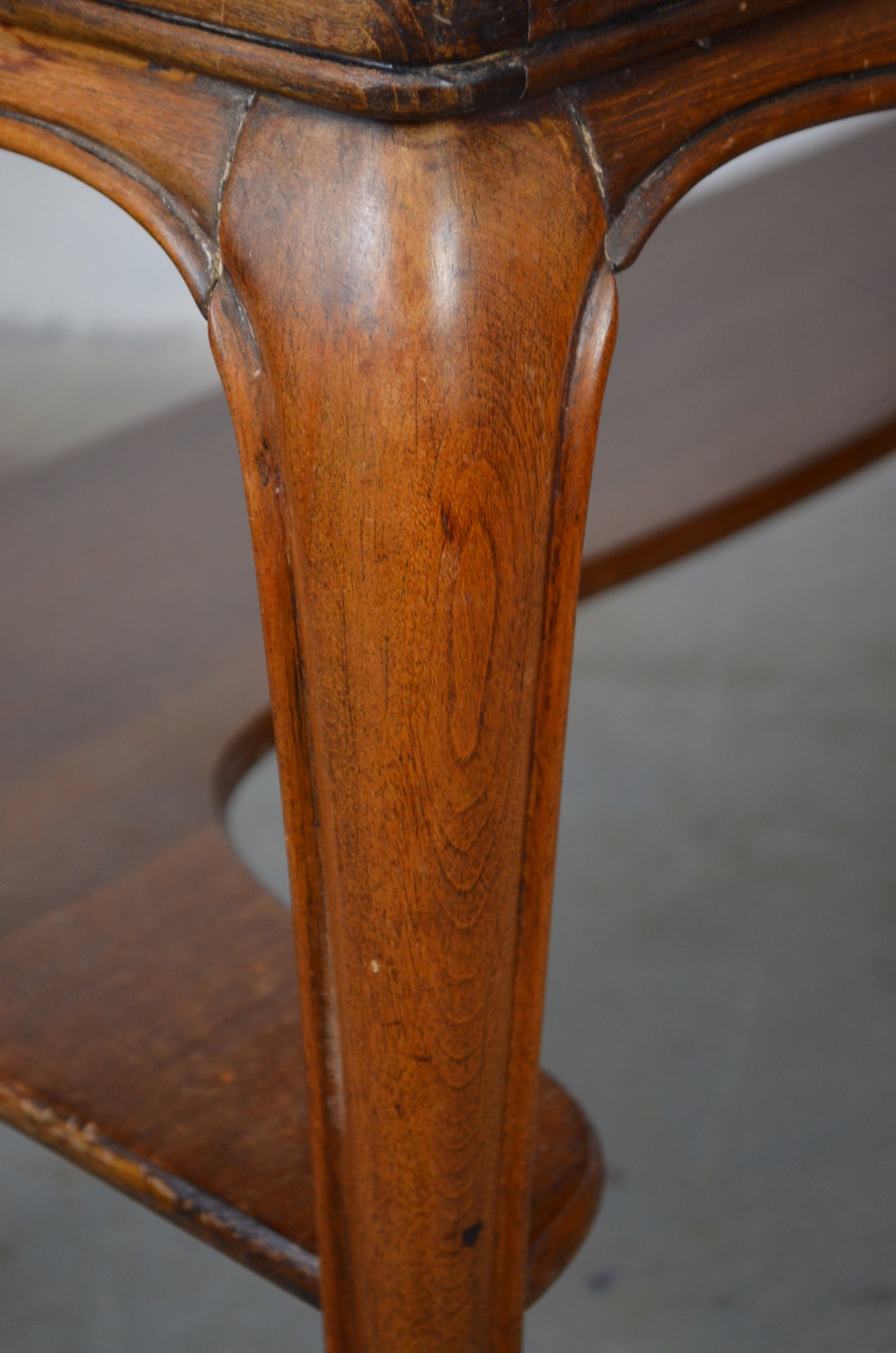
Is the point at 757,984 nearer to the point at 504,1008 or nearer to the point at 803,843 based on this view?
the point at 803,843

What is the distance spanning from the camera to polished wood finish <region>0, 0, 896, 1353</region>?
30 centimetres

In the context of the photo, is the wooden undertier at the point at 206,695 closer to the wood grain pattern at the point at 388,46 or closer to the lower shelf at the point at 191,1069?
the lower shelf at the point at 191,1069

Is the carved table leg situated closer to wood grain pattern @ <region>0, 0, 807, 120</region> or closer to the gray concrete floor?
wood grain pattern @ <region>0, 0, 807, 120</region>

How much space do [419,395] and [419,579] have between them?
39 mm

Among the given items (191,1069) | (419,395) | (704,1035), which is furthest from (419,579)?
(704,1035)

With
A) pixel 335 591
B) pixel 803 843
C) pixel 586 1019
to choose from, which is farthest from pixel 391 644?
pixel 803 843

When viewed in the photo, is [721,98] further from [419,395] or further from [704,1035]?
[704,1035]

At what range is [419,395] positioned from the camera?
1.00 ft

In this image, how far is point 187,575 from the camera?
81 centimetres

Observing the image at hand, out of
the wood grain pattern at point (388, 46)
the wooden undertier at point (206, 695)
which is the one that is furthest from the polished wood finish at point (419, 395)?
the wooden undertier at point (206, 695)

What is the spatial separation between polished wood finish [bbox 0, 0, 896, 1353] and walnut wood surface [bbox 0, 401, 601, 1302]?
88 millimetres

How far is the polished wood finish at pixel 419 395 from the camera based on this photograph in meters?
0.30

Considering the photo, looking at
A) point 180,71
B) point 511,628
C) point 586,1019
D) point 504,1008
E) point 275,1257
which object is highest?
point 180,71

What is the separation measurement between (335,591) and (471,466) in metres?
0.04
